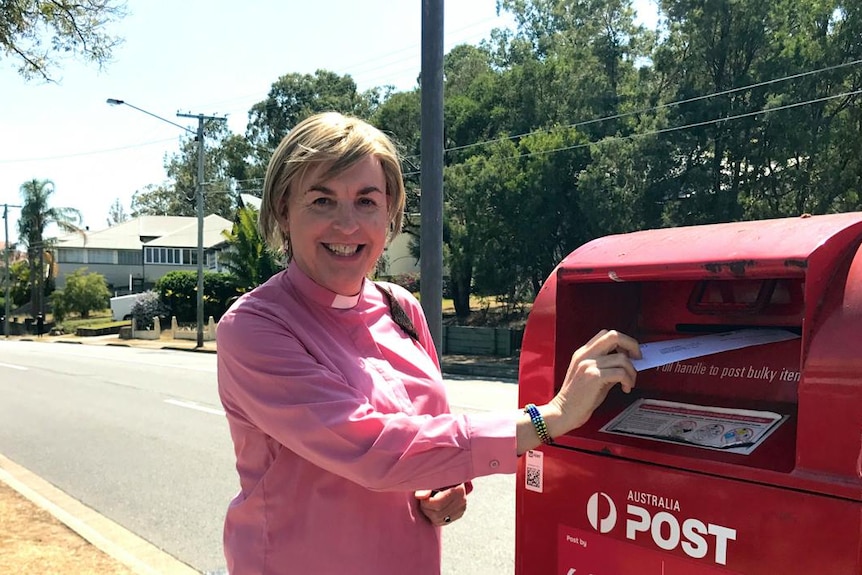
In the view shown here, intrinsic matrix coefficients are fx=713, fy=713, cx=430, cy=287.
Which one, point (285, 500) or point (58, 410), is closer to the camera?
point (285, 500)

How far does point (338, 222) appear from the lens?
5.26ft

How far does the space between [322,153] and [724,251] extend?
0.91m

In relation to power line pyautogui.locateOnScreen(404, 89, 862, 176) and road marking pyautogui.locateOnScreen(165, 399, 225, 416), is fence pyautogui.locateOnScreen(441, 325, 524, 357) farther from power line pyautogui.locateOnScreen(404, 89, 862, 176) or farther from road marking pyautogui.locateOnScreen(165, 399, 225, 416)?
road marking pyautogui.locateOnScreen(165, 399, 225, 416)

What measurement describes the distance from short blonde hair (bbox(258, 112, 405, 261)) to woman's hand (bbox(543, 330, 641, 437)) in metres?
0.64

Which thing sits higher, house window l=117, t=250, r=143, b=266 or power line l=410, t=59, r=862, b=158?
power line l=410, t=59, r=862, b=158

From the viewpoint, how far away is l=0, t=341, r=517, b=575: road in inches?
195

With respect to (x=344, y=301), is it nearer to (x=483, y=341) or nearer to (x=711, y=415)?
(x=711, y=415)

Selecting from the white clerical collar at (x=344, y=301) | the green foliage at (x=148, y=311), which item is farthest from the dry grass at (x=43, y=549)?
the green foliage at (x=148, y=311)

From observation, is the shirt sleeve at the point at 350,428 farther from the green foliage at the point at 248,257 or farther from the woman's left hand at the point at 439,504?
the green foliage at the point at 248,257

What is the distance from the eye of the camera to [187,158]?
61.7 metres

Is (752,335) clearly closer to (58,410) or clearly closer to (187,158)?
(58,410)

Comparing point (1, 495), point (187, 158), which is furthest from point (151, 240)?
point (1, 495)

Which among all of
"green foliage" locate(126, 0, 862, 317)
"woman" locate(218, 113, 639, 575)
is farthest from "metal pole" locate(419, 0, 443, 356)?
"green foliage" locate(126, 0, 862, 317)

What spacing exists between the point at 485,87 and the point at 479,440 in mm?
21499
